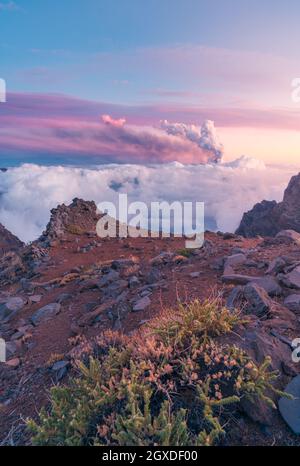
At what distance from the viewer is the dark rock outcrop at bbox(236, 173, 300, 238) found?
64.0 feet

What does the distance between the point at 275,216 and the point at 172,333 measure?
17.2 meters

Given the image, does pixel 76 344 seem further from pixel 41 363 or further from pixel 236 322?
pixel 236 322

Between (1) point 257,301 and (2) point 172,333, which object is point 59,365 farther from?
(1) point 257,301

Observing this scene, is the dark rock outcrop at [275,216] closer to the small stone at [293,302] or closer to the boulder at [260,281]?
the boulder at [260,281]

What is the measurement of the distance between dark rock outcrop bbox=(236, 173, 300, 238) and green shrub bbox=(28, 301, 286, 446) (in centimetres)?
1526

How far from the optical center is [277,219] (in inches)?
828

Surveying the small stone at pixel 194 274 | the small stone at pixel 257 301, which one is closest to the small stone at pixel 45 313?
the small stone at pixel 194 274

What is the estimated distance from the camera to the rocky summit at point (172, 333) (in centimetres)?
448

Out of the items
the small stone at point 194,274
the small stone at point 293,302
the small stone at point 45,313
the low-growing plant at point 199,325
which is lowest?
the small stone at point 45,313

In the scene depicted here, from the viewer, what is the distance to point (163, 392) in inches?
179

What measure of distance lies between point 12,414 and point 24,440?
111 centimetres

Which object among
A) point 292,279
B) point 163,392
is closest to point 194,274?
point 292,279

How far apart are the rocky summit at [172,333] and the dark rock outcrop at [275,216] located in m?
6.90
